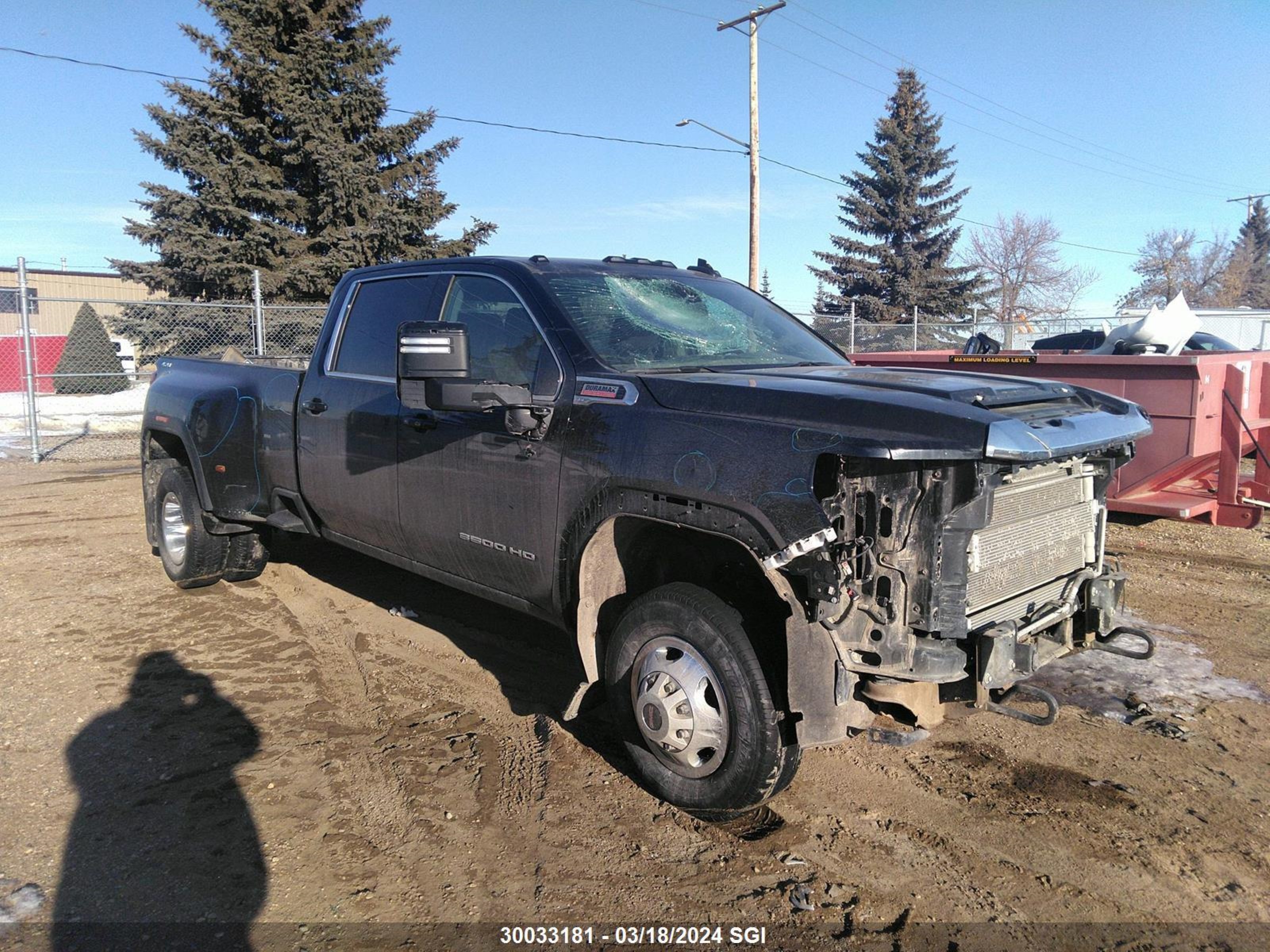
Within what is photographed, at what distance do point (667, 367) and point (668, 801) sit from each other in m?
1.69

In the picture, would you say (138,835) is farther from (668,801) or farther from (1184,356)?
(1184,356)

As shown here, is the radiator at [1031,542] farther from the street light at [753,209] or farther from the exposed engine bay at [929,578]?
the street light at [753,209]

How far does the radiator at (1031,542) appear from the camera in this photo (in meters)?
3.06

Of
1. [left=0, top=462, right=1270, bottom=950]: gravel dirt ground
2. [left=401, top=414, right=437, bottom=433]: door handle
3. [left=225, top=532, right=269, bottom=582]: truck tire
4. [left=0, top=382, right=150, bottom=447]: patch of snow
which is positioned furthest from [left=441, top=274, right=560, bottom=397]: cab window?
[left=0, top=382, right=150, bottom=447]: patch of snow

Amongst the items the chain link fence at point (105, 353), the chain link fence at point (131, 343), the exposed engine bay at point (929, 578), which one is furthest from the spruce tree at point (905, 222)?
the exposed engine bay at point (929, 578)

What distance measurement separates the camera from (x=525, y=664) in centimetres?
499

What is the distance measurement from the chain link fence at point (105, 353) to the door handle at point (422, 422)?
294cm

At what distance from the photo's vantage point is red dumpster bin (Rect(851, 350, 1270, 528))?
6.81m

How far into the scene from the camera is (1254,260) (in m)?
69.3

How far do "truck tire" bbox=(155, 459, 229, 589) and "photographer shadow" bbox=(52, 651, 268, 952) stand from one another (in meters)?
1.73

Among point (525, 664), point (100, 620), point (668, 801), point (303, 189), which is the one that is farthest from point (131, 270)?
point (668, 801)

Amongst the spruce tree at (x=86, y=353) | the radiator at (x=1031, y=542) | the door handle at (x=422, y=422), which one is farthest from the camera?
the spruce tree at (x=86, y=353)

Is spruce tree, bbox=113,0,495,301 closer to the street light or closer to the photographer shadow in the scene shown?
the street light

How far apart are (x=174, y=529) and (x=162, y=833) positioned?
350cm
